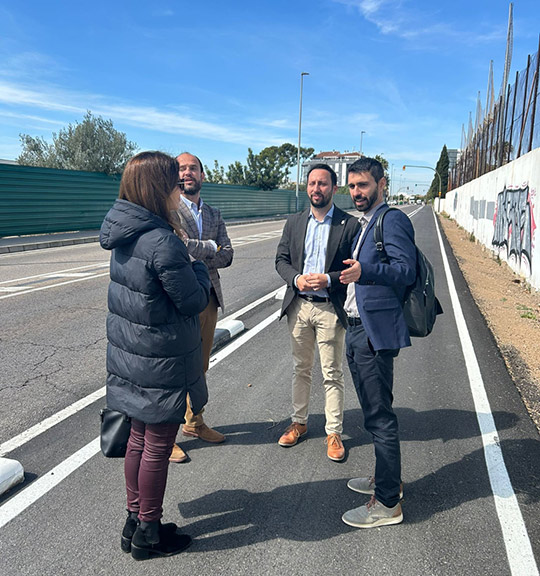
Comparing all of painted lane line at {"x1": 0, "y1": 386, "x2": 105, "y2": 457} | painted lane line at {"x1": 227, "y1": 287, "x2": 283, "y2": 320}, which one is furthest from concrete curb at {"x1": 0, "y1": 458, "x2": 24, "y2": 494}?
painted lane line at {"x1": 227, "y1": 287, "x2": 283, "y2": 320}

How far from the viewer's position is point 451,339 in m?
6.35

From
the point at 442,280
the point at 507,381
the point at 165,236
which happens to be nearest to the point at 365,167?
the point at 165,236

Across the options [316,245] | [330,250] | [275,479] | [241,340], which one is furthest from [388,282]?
[241,340]

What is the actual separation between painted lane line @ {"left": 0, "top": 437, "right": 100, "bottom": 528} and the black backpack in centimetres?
235

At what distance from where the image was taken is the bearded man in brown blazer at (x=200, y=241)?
327 cm

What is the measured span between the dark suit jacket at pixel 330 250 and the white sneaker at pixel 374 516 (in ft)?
3.85

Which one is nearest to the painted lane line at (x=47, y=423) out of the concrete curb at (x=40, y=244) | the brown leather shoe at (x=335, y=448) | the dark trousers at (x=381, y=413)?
the brown leather shoe at (x=335, y=448)

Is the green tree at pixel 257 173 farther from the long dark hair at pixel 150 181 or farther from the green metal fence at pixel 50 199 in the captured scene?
the long dark hair at pixel 150 181

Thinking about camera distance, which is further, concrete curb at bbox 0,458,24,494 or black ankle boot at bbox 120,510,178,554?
concrete curb at bbox 0,458,24,494

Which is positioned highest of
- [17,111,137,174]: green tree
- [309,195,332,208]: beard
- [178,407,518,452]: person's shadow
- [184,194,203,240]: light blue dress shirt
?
[17,111,137,174]: green tree

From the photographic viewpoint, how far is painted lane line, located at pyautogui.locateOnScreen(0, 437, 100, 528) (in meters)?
2.63

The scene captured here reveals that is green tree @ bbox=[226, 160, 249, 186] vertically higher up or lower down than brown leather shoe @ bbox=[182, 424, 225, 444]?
higher up

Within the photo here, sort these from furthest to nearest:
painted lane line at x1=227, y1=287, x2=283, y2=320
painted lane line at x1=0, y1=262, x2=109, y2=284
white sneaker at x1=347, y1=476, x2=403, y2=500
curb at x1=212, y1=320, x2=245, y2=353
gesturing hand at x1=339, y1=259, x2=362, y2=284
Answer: painted lane line at x1=0, y1=262, x2=109, y2=284
painted lane line at x1=227, y1=287, x2=283, y2=320
curb at x1=212, y1=320, x2=245, y2=353
white sneaker at x1=347, y1=476, x2=403, y2=500
gesturing hand at x1=339, y1=259, x2=362, y2=284

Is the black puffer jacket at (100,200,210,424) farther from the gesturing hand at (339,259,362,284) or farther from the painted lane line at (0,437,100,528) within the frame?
the painted lane line at (0,437,100,528)
